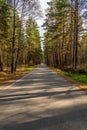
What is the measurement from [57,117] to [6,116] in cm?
144

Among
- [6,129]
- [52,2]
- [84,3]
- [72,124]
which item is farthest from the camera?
[52,2]

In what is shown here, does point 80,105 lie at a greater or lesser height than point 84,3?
lesser

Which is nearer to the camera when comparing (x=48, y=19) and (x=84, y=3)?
(x=84, y=3)

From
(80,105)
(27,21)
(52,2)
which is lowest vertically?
(80,105)

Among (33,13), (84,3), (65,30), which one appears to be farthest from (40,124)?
(65,30)

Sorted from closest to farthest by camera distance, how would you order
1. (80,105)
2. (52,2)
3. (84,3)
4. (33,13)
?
(80,105)
(84,3)
(33,13)
(52,2)

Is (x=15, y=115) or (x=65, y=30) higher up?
(x=65, y=30)

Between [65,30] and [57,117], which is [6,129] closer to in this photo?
[57,117]

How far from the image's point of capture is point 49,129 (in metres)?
6.70

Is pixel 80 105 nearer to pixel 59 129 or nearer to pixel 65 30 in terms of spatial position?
pixel 59 129

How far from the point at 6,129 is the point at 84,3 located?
26251 millimetres

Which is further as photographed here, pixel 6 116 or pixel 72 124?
pixel 6 116

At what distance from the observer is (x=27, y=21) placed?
39188mm

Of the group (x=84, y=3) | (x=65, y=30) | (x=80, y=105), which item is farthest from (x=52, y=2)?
(x=80, y=105)
